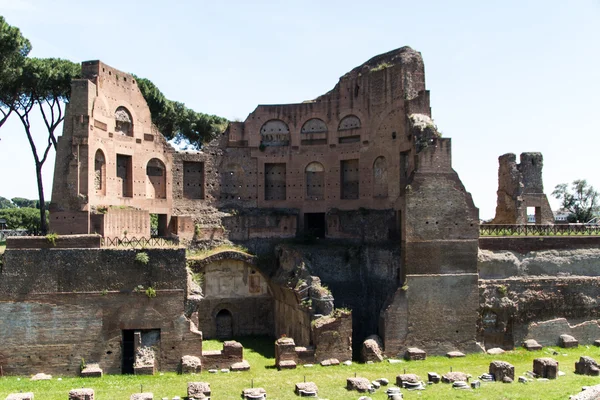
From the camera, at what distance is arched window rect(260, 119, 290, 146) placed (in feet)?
90.9

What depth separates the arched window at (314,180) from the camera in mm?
27469

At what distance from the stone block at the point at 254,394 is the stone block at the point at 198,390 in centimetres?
96

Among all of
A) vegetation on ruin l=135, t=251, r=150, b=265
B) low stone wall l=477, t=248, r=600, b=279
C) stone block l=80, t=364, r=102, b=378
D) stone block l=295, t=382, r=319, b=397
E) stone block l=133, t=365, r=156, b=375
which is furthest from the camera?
low stone wall l=477, t=248, r=600, b=279

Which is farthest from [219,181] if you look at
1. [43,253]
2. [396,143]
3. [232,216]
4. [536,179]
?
[536,179]

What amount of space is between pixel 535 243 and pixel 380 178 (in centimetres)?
722

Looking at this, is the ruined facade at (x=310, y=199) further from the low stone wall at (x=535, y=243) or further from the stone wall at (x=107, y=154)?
the low stone wall at (x=535, y=243)

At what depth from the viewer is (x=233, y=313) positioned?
2388cm

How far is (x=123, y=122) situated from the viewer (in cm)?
2439

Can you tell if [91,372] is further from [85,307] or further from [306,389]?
[306,389]

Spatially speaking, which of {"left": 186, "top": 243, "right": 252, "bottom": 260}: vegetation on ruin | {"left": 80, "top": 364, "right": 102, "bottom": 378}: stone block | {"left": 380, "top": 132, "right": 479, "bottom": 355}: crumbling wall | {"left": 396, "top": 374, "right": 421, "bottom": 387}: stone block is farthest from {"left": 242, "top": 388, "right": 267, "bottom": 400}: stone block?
{"left": 186, "top": 243, "right": 252, "bottom": 260}: vegetation on ruin

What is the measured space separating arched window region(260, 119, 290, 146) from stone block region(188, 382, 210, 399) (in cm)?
1530

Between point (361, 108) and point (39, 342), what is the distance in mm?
16720

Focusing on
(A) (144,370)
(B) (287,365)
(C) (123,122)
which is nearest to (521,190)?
(B) (287,365)

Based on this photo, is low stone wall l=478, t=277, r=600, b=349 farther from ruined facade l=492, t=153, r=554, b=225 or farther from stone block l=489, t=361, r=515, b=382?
ruined facade l=492, t=153, r=554, b=225
